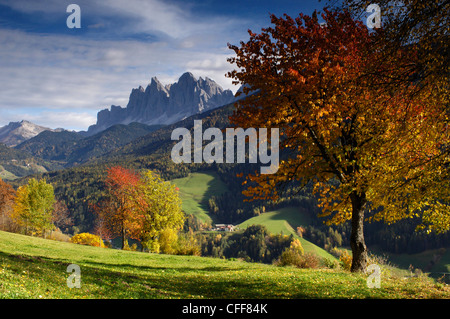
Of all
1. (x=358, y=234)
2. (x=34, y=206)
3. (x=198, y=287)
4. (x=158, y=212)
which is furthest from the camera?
(x=34, y=206)

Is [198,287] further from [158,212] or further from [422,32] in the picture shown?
[158,212]

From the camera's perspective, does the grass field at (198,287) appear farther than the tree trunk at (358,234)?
No

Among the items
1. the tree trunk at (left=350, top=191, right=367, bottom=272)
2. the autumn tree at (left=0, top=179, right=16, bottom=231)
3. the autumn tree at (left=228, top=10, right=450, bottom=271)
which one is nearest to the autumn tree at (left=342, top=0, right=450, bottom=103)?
the autumn tree at (left=228, top=10, right=450, bottom=271)

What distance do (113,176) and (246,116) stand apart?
46902 millimetres

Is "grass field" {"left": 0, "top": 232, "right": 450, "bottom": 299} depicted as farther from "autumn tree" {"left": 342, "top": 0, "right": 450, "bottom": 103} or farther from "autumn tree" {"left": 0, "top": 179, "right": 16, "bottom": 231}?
"autumn tree" {"left": 0, "top": 179, "right": 16, "bottom": 231}

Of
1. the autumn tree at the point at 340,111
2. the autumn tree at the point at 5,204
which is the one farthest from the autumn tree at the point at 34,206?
the autumn tree at the point at 340,111

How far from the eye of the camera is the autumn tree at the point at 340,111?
1616cm

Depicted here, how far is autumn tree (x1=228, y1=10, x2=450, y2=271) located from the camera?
1616 cm

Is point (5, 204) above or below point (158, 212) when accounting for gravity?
below

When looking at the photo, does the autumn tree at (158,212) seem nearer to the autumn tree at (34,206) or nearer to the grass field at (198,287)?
the autumn tree at (34,206)

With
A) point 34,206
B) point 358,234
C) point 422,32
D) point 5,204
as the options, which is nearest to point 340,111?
point 422,32

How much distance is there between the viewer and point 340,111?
18.9m
